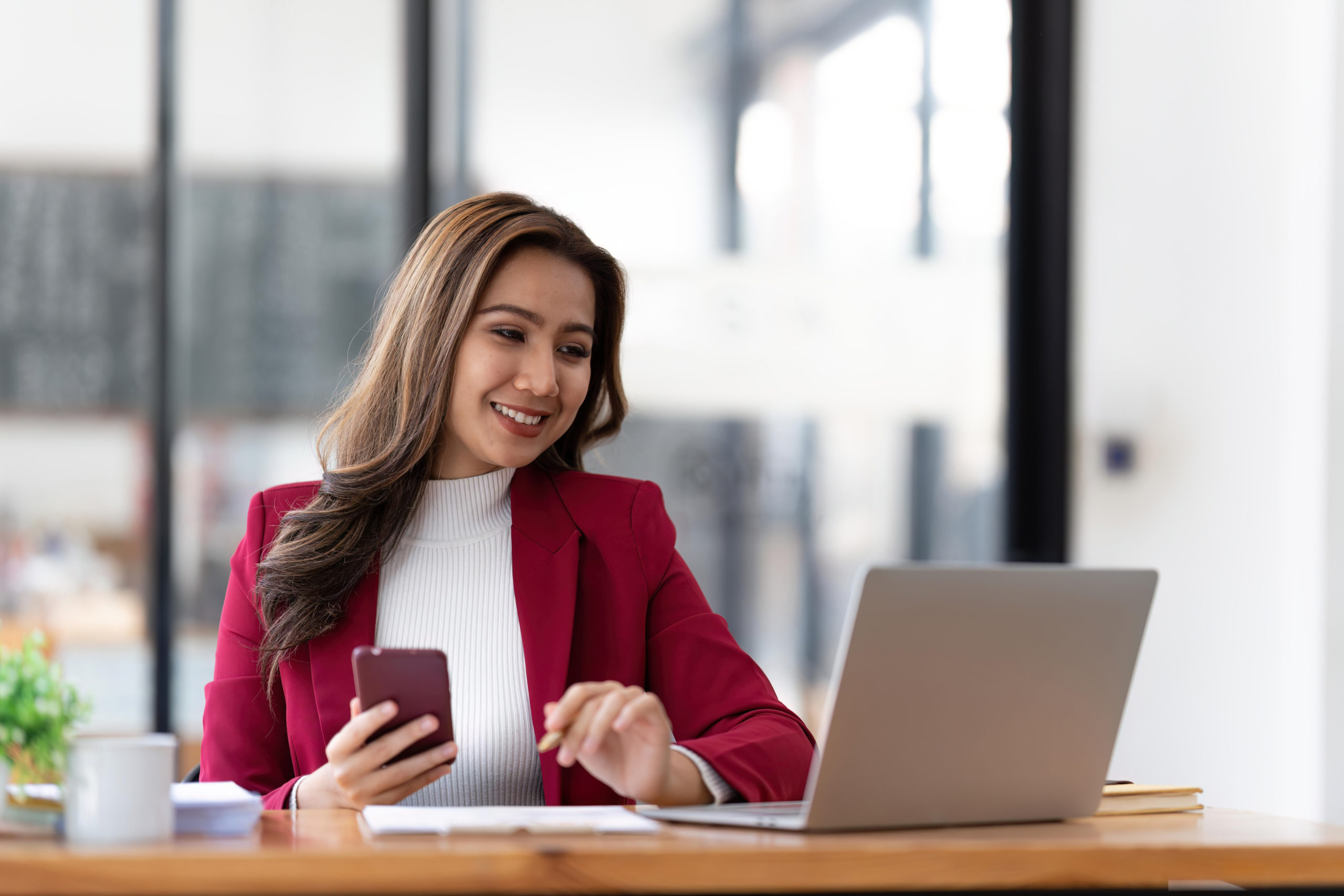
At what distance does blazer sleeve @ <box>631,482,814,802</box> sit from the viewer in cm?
139

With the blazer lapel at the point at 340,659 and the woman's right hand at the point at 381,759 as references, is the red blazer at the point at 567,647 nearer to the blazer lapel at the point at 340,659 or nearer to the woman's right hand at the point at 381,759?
the blazer lapel at the point at 340,659

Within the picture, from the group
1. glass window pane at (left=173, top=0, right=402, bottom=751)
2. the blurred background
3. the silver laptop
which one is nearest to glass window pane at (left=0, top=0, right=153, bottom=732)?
the blurred background

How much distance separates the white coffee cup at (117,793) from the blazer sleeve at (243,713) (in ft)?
2.03

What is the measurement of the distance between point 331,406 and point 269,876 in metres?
2.31

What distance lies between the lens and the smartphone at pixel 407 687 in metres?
1.14

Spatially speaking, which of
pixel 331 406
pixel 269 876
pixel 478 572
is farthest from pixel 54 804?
pixel 331 406

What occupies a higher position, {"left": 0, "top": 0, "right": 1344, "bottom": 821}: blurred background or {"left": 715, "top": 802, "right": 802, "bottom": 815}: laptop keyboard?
{"left": 0, "top": 0, "right": 1344, "bottom": 821}: blurred background

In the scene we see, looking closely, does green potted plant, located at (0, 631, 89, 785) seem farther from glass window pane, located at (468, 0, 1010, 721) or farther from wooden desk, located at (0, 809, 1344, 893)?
glass window pane, located at (468, 0, 1010, 721)

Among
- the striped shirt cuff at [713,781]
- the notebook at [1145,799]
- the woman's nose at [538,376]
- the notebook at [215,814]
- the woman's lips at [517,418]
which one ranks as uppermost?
the woman's nose at [538,376]

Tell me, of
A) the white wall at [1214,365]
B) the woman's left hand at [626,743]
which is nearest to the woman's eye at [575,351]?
the woman's left hand at [626,743]

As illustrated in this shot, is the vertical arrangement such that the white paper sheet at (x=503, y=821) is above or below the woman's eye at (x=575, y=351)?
below

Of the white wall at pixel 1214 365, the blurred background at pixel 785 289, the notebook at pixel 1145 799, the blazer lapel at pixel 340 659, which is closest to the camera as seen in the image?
the notebook at pixel 1145 799

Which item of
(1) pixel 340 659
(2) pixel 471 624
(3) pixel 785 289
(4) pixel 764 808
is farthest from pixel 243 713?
(3) pixel 785 289

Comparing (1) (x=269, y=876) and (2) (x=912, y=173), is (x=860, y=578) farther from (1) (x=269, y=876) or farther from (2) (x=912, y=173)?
(2) (x=912, y=173)
